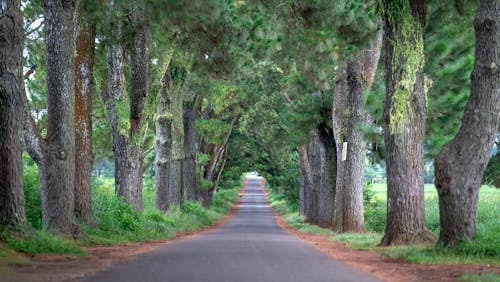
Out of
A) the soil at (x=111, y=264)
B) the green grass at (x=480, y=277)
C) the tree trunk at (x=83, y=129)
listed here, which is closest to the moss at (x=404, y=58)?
the soil at (x=111, y=264)

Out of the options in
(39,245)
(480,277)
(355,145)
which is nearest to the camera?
(480,277)

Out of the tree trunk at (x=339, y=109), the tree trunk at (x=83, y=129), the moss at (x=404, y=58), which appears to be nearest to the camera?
the moss at (x=404, y=58)

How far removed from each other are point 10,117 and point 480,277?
8.24m

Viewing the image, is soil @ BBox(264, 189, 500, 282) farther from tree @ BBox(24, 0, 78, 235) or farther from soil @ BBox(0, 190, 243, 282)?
tree @ BBox(24, 0, 78, 235)

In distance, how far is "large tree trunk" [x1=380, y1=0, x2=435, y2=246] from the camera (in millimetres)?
13961

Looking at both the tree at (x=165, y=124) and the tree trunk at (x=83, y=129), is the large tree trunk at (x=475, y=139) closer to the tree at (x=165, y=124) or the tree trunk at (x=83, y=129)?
the tree trunk at (x=83, y=129)

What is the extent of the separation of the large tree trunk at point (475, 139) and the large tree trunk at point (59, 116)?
26.6 feet

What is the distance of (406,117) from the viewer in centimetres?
1410

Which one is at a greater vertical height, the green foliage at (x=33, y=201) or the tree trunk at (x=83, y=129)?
the tree trunk at (x=83, y=129)

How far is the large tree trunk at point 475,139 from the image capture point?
11.7 metres

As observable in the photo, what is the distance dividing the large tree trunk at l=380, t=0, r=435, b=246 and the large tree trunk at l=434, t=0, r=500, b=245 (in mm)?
2145

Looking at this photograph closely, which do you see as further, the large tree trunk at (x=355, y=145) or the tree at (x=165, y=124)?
the tree at (x=165, y=124)

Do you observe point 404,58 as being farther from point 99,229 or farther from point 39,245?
point 99,229

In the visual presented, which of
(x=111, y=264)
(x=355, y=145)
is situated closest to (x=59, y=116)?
(x=111, y=264)
